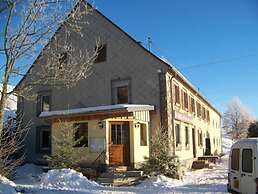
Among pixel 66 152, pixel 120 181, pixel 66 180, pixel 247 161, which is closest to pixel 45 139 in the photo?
pixel 66 152

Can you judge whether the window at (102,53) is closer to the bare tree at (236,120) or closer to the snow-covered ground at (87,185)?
the snow-covered ground at (87,185)

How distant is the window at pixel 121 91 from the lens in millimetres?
24052

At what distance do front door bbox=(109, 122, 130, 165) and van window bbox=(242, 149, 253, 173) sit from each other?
1071 cm

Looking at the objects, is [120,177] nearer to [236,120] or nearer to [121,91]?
[121,91]

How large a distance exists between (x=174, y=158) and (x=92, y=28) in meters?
11.5

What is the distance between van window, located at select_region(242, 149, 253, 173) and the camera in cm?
1005

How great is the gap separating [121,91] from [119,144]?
4.81 m

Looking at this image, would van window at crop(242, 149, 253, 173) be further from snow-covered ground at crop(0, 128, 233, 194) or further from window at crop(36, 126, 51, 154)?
window at crop(36, 126, 51, 154)

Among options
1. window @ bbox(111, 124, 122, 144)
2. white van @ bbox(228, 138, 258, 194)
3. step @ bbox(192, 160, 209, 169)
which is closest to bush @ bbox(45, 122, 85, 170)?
window @ bbox(111, 124, 122, 144)

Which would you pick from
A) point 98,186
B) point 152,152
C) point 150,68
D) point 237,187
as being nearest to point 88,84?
point 150,68

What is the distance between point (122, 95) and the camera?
24312 mm

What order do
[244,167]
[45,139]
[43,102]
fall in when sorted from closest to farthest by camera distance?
[244,167] → [45,139] → [43,102]

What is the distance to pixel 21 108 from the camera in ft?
94.2

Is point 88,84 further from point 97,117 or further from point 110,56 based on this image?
point 97,117
